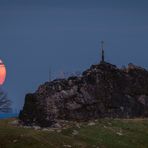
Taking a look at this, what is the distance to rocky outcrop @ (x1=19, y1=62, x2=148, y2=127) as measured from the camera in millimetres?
53312

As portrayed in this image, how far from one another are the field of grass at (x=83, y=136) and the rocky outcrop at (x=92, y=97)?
4380 mm

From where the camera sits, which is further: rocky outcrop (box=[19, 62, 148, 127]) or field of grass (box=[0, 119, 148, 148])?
rocky outcrop (box=[19, 62, 148, 127])

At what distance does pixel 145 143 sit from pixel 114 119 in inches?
309

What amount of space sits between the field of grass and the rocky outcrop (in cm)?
438

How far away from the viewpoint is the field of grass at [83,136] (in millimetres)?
40812

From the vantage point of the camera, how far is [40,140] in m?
41.4

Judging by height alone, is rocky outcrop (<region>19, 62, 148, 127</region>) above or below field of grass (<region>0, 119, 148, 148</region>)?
above

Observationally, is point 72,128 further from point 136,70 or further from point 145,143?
point 136,70

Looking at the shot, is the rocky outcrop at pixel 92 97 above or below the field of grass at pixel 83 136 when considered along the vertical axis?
above

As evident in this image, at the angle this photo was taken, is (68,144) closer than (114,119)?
Yes

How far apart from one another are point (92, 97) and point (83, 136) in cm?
1290

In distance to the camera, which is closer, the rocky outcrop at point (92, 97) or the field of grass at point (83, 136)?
the field of grass at point (83, 136)

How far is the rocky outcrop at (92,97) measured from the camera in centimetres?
5331

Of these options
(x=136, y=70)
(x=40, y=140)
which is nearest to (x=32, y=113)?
(x=40, y=140)
